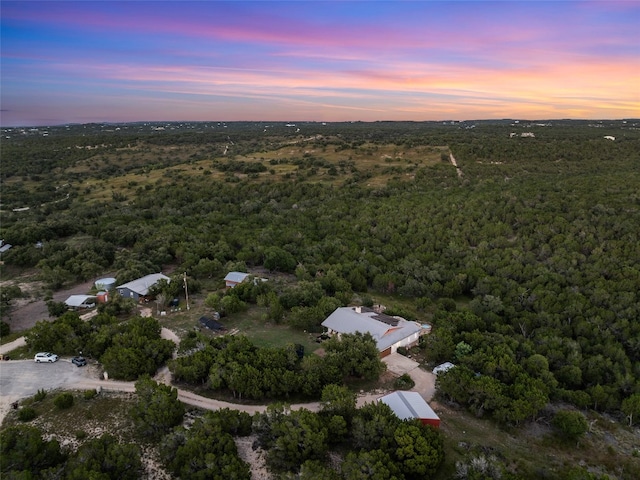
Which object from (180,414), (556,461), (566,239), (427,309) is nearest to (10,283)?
(180,414)

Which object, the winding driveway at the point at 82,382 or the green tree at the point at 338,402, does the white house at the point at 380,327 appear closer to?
the winding driveway at the point at 82,382

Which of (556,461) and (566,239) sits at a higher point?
(566,239)

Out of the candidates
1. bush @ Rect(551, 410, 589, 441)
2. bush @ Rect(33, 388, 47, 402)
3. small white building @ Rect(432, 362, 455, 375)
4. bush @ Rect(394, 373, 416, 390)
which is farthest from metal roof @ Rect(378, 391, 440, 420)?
bush @ Rect(33, 388, 47, 402)

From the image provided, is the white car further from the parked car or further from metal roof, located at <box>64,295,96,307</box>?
metal roof, located at <box>64,295,96,307</box>

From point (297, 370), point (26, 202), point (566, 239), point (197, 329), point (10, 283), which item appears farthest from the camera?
point (26, 202)

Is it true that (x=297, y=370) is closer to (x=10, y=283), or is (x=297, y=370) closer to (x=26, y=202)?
(x=10, y=283)
